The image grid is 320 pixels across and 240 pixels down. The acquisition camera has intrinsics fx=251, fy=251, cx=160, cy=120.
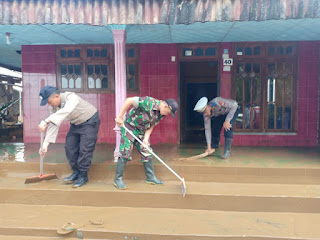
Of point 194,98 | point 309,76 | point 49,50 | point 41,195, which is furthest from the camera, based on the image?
point 194,98

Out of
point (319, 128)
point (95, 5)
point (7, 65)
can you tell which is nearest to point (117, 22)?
point (95, 5)

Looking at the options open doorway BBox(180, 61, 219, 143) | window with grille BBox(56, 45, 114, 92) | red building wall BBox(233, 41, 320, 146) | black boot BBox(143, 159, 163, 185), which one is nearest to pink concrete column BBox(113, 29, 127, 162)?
black boot BBox(143, 159, 163, 185)

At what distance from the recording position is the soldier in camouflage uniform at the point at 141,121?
3.62 metres

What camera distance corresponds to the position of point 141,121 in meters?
3.75

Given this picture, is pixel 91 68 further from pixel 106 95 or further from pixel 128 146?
pixel 128 146

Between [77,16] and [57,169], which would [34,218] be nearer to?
[57,169]

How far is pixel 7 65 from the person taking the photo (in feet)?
31.9

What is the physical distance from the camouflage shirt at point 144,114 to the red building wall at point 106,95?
243cm

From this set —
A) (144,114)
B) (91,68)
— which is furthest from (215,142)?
(91,68)

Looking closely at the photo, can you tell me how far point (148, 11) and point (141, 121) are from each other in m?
1.83

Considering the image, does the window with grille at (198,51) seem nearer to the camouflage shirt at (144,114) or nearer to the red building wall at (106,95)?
the red building wall at (106,95)

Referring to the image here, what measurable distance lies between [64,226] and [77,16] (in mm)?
3228

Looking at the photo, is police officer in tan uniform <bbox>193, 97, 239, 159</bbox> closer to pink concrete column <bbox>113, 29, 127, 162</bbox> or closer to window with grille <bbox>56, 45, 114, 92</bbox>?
pink concrete column <bbox>113, 29, 127, 162</bbox>

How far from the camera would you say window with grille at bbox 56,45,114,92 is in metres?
6.27
